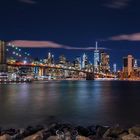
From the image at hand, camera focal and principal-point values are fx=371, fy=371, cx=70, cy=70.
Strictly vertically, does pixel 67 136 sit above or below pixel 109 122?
above

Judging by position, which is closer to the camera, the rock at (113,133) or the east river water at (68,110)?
the rock at (113,133)

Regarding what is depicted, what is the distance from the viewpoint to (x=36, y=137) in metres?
8.83

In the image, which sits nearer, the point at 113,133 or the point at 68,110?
the point at 113,133

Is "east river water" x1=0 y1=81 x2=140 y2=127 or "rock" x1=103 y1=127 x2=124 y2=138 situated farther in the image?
"east river water" x1=0 y1=81 x2=140 y2=127

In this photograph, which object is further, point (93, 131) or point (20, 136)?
point (93, 131)

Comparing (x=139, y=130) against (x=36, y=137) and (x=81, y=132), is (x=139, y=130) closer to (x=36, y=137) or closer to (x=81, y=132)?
(x=81, y=132)

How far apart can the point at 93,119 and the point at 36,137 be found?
1309cm

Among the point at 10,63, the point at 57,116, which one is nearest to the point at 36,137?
the point at 57,116

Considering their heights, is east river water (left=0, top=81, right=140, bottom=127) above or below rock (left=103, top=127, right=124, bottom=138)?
below

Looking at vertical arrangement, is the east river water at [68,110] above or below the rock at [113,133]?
below

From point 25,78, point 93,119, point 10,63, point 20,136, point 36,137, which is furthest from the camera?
point 25,78

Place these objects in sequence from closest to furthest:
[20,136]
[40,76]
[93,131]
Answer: [20,136]
[93,131]
[40,76]

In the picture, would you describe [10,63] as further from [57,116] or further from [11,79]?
[57,116]

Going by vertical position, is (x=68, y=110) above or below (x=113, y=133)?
below
